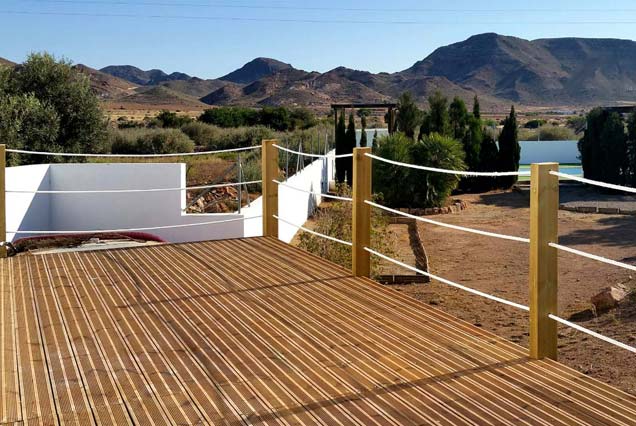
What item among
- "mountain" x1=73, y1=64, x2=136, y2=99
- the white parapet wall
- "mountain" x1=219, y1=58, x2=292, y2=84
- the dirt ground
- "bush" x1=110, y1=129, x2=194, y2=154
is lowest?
the dirt ground

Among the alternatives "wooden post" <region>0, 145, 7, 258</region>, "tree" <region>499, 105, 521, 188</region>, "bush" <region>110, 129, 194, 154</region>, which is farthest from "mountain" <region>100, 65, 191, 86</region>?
"wooden post" <region>0, 145, 7, 258</region>

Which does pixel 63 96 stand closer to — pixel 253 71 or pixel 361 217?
pixel 361 217

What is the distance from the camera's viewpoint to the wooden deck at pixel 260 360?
2.80 meters

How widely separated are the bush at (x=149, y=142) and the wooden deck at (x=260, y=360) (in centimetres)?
1623

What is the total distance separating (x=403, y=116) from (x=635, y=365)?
63.1 feet

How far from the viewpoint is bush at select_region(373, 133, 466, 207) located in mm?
18203

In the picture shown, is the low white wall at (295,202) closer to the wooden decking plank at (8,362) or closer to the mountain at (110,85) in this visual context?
the wooden decking plank at (8,362)

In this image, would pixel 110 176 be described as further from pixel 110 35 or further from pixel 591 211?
pixel 110 35

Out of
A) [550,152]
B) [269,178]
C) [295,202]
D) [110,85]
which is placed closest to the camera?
[269,178]

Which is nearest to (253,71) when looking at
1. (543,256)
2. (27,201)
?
(27,201)

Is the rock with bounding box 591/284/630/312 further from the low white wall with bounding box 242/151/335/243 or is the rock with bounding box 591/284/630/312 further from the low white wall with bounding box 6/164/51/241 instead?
the low white wall with bounding box 6/164/51/241

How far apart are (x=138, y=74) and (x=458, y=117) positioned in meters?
88.2

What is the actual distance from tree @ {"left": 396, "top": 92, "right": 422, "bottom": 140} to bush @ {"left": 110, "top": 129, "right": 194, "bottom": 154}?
279 inches

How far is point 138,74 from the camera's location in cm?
10488
